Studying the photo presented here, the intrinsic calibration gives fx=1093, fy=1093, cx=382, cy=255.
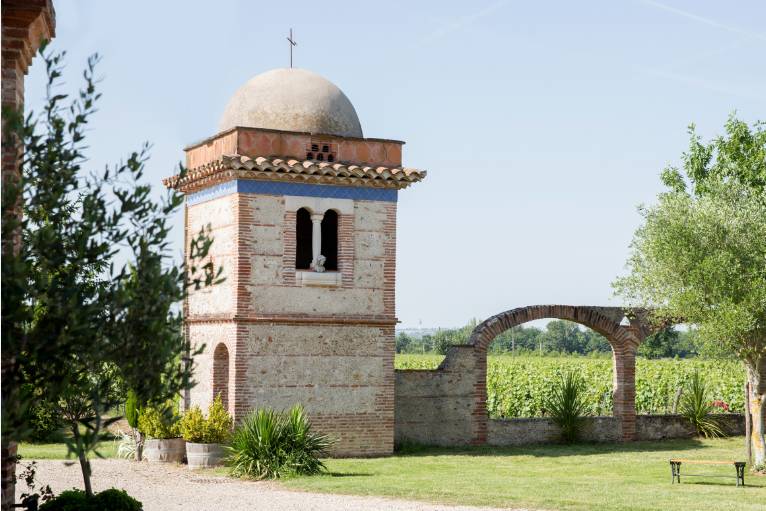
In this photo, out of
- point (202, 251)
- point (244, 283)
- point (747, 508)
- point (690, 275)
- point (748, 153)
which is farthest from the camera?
point (748, 153)

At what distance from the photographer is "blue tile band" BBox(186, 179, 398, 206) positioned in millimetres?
22938

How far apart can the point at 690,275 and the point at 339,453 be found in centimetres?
825

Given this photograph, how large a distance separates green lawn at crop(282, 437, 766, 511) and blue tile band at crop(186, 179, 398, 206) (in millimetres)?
5684

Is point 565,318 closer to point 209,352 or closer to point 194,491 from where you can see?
point 209,352

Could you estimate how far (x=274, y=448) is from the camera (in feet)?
67.9

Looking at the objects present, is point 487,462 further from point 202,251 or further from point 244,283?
point 202,251

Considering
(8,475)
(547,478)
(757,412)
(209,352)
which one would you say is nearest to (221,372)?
(209,352)

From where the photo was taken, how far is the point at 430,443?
84.7ft

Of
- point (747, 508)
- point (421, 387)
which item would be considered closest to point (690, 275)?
point (747, 508)

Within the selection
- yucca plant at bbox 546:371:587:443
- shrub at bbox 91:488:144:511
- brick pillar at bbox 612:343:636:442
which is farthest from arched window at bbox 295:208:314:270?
shrub at bbox 91:488:144:511

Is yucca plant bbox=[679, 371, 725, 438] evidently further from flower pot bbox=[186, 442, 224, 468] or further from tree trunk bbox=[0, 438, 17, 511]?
tree trunk bbox=[0, 438, 17, 511]

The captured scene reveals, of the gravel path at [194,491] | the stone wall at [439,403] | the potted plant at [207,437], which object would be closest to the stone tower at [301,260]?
the potted plant at [207,437]

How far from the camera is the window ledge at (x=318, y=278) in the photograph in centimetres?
2336

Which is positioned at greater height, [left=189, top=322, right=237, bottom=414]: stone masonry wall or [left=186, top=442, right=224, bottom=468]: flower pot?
[left=189, top=322, right=237, bottom=414]: stone masonry wall
